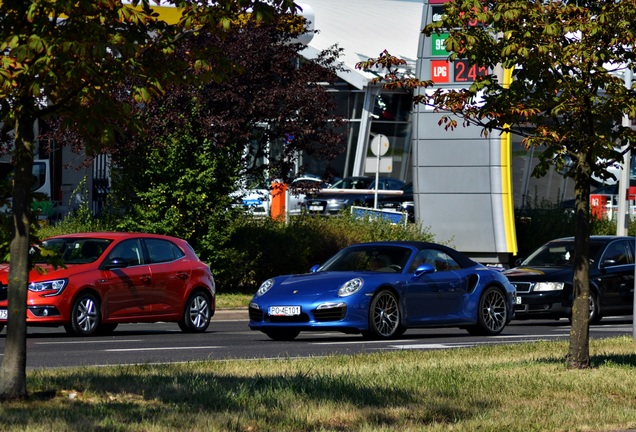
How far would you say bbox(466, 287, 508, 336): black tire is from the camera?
18859 mm

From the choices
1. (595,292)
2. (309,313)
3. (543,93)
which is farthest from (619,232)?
(543,93)

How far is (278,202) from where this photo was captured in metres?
41.8

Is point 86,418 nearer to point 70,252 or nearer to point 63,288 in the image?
point 63,288

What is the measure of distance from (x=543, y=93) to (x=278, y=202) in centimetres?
3015

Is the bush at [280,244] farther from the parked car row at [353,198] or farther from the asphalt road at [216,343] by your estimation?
the parked car row at [353,198]

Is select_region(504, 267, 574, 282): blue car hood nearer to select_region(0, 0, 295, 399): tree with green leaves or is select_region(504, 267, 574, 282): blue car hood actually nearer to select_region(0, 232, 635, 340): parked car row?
select_region(0, 232, 635, 340): parked car row

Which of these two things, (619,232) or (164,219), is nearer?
(164,219)

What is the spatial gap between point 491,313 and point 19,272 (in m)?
11.4

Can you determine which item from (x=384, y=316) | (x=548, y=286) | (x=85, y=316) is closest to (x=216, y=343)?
(x=85, y=316)

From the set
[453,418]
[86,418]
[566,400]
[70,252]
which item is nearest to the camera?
[86,418]

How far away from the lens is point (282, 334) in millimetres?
18125

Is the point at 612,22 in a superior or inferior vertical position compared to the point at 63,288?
superior

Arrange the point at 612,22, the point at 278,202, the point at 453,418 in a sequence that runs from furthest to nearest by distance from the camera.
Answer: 1. the point at 278,202
2. the point at 612,22
3. the point at 453,418

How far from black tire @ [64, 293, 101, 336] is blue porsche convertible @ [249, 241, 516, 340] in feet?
7.26
